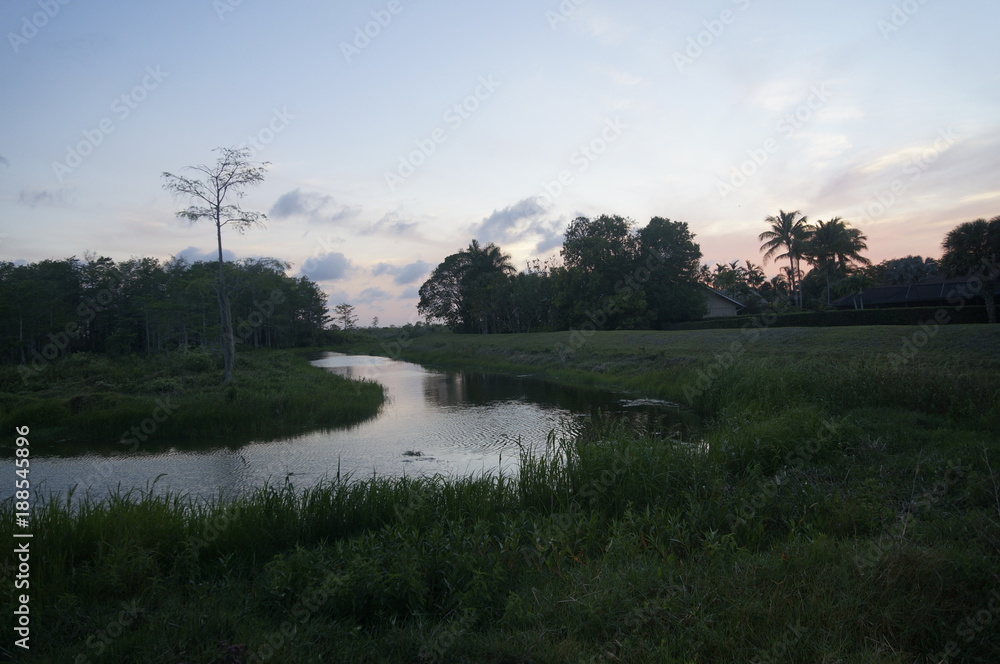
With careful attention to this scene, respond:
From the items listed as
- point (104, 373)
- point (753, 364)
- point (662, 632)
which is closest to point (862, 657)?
point (662, 632)

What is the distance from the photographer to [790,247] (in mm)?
52031

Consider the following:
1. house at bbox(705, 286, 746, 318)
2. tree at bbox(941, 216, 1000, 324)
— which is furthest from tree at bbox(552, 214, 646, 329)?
tree at bbox(941, 216, 1000, 324)

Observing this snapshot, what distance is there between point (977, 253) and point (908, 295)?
18578 millimetres

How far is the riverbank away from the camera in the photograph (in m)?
13.3

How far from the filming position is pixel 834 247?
50000mm

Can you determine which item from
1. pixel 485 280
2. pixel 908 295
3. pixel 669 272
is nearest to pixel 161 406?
pixel 669 272

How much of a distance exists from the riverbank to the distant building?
44835mm

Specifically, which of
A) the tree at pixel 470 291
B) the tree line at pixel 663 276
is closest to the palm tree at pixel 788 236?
the tree line at pixel 663 276

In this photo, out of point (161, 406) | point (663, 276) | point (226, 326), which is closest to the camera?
point (161, 406)

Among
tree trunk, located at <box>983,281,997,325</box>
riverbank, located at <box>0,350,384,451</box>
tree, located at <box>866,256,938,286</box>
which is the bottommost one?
riverbank, located at <box>0,350,384,451</box>

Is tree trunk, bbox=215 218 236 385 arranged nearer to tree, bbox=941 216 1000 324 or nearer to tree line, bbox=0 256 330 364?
tree line, bbox=0 256 330 364

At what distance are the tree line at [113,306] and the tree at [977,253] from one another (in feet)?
135

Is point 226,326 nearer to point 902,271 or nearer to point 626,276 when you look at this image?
point 626,276

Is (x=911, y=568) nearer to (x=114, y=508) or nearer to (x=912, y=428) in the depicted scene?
(x=912, y=428)
